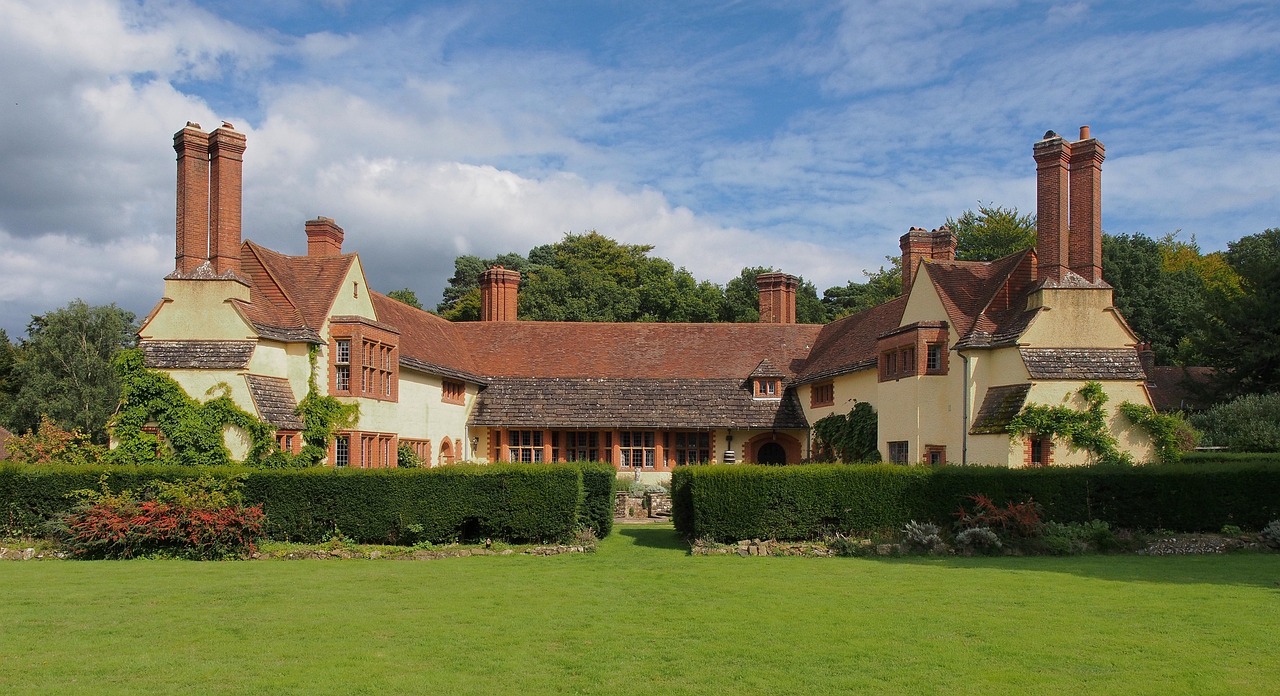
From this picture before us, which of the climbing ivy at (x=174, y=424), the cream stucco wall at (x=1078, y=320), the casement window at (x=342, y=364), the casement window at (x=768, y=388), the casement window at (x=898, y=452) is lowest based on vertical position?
the casement window at (x=898, y=452)

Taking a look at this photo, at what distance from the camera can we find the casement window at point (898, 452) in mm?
26156

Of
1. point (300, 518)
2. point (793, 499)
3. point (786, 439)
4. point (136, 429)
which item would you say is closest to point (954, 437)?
point (793, 499)

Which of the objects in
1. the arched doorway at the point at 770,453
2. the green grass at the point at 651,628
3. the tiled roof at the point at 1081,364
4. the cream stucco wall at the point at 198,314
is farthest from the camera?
the arched doorway at the point at 770,453

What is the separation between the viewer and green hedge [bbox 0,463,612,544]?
19.9m

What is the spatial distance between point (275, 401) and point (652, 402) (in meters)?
15.3

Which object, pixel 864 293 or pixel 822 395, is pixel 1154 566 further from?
pixel 864 293

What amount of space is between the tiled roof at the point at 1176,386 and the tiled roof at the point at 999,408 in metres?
18.7

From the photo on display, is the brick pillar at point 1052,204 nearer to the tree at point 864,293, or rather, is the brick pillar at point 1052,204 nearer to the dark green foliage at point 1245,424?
the dark green foliage at point 1245,424

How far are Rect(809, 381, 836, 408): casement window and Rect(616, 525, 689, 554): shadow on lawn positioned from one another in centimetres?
926

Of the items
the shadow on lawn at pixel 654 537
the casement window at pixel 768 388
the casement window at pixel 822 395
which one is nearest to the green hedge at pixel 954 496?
the shadow on lawn at pixel 654 537

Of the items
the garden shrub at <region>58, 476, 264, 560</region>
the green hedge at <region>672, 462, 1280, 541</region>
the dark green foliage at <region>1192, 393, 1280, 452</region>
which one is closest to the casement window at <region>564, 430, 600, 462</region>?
the green hedge at <region>672, 462, 1280, 541</region>

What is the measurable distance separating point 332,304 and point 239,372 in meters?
3.45

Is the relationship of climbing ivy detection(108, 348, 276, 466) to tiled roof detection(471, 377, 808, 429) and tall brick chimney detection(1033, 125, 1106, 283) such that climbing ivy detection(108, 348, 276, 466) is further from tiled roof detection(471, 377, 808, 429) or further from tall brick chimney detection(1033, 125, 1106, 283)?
tall brick chimney detection(1033, 125, 1106, 283)

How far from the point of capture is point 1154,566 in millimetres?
16500
